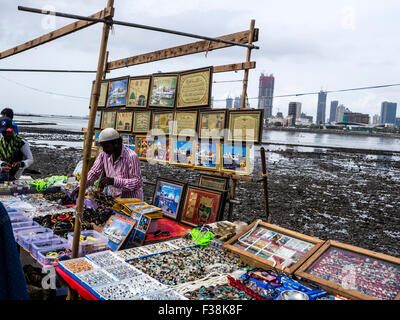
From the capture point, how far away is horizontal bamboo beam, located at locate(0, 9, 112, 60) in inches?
140

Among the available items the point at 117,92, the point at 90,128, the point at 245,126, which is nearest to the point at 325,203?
the point at 245,126

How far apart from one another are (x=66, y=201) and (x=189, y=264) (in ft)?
10.3

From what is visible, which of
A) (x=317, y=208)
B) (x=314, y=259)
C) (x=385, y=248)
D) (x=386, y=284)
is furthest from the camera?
(x=317, y=208)

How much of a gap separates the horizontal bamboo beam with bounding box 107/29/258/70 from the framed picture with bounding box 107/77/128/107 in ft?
1.98

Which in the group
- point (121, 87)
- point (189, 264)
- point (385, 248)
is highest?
point (121, 87)

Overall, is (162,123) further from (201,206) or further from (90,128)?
(90,128)

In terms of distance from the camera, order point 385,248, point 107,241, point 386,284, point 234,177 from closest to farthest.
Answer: point 386,284 → point 107,241 → point 234,177 → point 385,248

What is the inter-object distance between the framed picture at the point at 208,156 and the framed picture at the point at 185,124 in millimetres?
299

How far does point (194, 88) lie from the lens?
5.80 m

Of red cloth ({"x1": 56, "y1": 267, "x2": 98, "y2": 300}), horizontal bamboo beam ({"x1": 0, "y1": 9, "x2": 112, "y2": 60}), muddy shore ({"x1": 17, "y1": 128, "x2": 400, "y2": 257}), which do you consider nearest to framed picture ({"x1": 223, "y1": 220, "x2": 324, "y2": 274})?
red cloth ({"x1": 56, "y1": 267, "x2": 98, "y2": 300})

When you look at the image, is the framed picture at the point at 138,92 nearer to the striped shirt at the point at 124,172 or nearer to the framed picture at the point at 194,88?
the framed picture at the point at 194,88

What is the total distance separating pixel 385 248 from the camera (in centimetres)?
817
